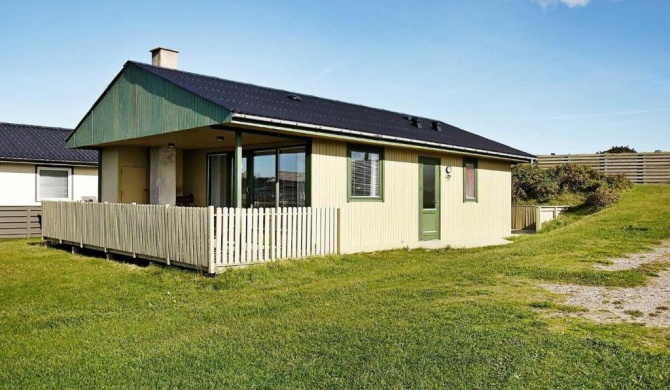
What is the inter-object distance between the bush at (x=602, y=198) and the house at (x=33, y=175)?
2061cm

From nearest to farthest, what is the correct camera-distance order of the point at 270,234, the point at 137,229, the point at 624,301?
1. the point at 624,301
2. the point at 270,234
3. the point at 137,229

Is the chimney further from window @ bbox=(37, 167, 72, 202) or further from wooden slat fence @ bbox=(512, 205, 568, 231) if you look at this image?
wooden slat fence @ bbox=(512, 205, 568, 231)

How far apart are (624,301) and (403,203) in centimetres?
778

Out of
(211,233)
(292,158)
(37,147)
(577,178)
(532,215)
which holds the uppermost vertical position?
(37,147)

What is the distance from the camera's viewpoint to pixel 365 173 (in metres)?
13.1

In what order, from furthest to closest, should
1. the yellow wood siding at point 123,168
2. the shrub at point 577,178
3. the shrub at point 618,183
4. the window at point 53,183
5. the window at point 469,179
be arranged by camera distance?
the shrub at point 577,178
the shrub at point 618,183
the window at point 53,183
the window at point 469,179
the yellow wood siding at point 123,168

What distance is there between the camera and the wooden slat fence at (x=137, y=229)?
965 cm

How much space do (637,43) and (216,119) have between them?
12611 millimetres

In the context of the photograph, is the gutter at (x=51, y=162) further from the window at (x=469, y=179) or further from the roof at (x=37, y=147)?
the window at (x=469, y=179)

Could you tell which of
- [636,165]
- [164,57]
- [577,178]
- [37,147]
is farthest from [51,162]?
[636,165]

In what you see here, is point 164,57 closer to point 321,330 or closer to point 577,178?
point 321,330

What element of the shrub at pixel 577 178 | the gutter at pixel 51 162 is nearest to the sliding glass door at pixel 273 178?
the gutter at pixel 51 162

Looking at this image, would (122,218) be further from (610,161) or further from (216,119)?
(610,161)

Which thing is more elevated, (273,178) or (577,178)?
(577,178)
